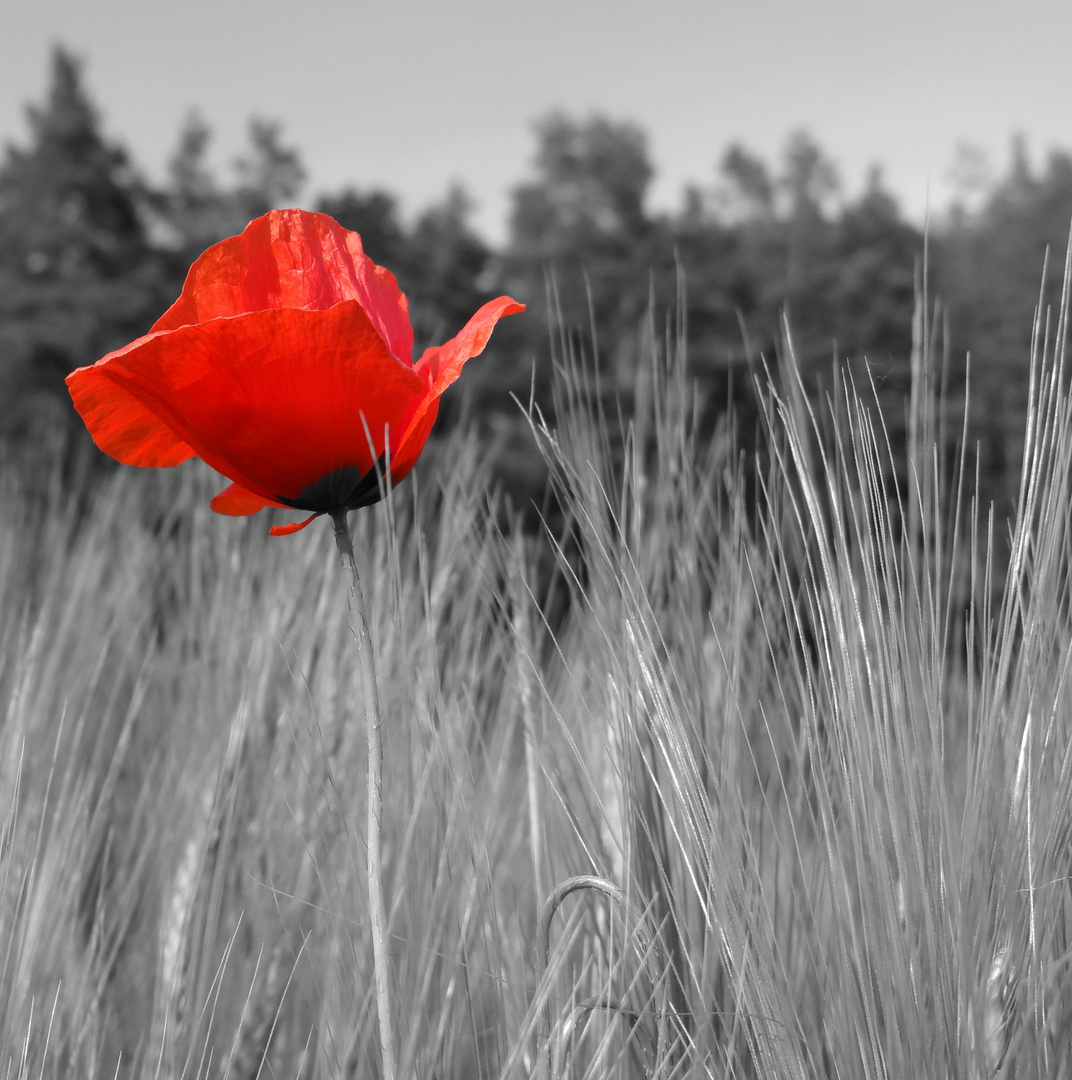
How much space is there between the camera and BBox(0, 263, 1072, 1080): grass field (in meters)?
0.32

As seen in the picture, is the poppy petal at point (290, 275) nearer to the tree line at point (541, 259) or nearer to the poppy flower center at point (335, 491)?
the poppy flower center at point (335, 491)

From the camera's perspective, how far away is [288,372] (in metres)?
0.32

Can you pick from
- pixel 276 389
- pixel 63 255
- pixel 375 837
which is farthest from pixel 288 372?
pixel 63 255

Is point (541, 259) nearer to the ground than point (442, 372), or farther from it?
farther from it

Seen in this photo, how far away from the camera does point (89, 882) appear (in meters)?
0.78

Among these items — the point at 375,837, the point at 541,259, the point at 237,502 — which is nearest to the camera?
the point at 375,837

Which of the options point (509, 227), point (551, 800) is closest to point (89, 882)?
point (551, 800)

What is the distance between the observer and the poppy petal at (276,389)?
12.3 inches

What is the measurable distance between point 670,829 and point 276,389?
23 centimetres

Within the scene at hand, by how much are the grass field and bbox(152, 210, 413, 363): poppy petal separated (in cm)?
8

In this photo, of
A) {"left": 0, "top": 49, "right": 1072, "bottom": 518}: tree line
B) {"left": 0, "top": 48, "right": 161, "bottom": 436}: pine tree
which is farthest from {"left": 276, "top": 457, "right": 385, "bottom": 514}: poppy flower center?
{"left": 0, "top": 48, "right": 161, "bottom": 436}: pine tree

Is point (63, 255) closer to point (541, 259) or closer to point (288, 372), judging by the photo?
point (541, 259)

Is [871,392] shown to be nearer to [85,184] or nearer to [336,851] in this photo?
[336,851]

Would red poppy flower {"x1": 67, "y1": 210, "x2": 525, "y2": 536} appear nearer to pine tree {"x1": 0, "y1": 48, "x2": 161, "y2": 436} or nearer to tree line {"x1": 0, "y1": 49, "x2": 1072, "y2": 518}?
tree line {"x1": 0, "y1": 49, "x2": 1072, "y2": 518}
